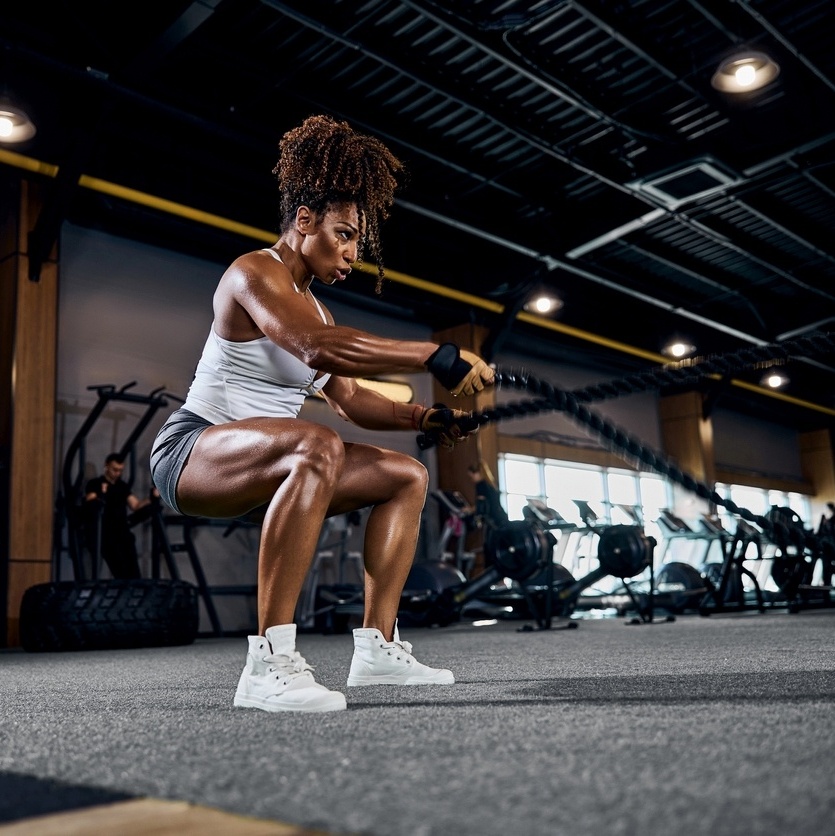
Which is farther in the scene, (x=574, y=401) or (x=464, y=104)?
(x=464, y=104)

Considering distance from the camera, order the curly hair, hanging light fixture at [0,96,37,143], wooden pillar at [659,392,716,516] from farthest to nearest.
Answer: wooden pillar at [659,392,716,516] < hanging light fixture at [0,96,37,143] < the curly hair

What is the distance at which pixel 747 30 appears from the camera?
5.65 meters

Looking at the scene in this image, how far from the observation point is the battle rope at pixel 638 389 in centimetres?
157

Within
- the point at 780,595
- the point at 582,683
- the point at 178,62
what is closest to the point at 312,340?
the point at 582,683

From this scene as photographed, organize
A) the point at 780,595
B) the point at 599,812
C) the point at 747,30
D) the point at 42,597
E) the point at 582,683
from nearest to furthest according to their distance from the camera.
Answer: the point at 599,812 → the point at 582,683 → the point at 42,597 → the point at 747,30 → the point at 780,595

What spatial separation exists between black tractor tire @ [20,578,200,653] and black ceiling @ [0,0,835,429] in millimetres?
2837

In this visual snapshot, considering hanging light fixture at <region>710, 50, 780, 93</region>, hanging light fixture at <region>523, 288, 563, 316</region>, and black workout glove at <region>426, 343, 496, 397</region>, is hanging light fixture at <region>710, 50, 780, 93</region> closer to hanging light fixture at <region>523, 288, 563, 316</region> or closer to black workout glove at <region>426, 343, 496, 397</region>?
hanging light fixture at <region>523, 288, 563, 316</region>

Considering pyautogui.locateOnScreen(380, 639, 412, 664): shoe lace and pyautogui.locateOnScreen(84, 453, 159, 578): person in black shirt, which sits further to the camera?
pyautogui.locateOnScreen(84, 453, 159, 578): person in black shirt

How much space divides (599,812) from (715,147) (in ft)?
22.2

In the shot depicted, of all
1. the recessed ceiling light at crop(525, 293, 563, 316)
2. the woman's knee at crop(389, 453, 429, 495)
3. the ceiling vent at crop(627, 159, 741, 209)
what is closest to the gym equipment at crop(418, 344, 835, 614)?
the woman's knee at crop(389, 453, 429, 495)

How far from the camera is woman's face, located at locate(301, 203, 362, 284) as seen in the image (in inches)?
81.0

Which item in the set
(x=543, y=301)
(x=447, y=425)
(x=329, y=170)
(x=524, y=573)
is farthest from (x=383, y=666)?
(x=543, y=301)

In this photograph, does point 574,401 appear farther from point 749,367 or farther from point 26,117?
point 26,117

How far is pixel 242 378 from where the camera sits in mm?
1996
